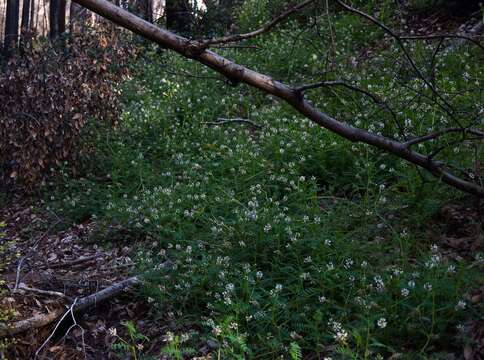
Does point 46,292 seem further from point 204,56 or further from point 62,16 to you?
point 62,16

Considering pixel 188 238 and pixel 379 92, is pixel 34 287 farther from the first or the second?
pixel 379 92

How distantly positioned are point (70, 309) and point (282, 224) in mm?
1703

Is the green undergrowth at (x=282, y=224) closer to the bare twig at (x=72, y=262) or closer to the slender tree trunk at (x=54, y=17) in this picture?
the bare twig at (x=72, y=262)

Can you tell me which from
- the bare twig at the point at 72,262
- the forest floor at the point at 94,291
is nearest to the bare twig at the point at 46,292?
the forest floor at the point at 94,291

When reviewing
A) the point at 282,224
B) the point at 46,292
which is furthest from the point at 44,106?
the point at 282,224

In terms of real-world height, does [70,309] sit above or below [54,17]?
below

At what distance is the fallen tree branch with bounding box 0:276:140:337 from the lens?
3710mm

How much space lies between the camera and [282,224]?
438 cm

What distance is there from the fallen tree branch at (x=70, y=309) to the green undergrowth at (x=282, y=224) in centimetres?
23

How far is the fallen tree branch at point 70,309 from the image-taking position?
3.71 metres

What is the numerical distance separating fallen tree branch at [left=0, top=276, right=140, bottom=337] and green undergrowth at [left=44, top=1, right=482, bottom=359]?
23 centimetres

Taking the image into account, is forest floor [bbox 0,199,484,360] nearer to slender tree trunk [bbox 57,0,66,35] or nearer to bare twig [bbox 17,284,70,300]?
bare twig [bbox 17,284,70,300]

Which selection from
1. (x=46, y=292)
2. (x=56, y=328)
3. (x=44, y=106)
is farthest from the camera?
(x=44, y=106)

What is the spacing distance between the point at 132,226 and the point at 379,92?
3.28 m
